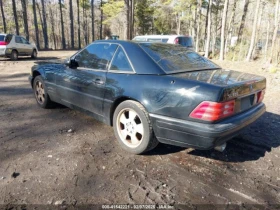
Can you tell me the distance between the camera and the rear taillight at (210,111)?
2.42 meters

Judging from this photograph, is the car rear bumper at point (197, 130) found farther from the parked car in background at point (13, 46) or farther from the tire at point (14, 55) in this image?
the tire at point (14, 55)

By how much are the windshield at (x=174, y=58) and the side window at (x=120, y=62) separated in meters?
0.31

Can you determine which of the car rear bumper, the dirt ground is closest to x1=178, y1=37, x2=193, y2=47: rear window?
the dirt ground

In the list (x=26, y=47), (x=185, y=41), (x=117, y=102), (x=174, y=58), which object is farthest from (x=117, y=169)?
(x=26, y=47)

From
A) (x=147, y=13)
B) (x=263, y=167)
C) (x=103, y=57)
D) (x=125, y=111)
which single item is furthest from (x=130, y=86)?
(x=147, y=13)

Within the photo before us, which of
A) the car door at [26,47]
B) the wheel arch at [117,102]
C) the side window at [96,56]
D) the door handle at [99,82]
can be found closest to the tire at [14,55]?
the car door at [26,47]

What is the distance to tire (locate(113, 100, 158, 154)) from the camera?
2904 millimetres

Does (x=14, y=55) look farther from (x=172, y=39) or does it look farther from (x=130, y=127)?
(x=130, y=127)

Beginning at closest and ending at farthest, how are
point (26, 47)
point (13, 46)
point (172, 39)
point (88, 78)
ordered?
point (88, 78)
point (172, 39)
point (13, 46)
point (26, 47)

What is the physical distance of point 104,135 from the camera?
3.74m

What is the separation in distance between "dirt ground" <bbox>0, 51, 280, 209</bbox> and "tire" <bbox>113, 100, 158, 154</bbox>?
0.49ft

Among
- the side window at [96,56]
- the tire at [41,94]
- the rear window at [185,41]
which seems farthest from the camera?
the rear window at [185,41]

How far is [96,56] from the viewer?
3719mm

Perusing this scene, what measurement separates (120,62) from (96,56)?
637 mm
